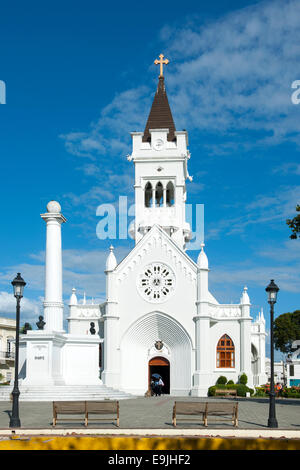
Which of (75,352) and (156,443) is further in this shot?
(75,352)

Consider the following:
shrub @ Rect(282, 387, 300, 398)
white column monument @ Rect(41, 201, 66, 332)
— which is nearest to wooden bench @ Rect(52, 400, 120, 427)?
white column monument @ Rect(41, 201, 66, 332)

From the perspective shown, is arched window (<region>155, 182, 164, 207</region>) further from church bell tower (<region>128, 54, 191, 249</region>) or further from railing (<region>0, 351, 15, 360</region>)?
railing (<region>0, 351, 15, 360</region>)

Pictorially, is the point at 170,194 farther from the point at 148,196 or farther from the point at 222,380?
the point at 222,380

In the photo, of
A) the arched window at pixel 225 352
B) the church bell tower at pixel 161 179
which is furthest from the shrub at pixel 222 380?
the church bell tower at pixel 161 179

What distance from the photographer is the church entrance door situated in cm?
5000

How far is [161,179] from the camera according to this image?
56188 mm

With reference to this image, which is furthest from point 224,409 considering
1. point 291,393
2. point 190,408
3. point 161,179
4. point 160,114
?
point 160,114

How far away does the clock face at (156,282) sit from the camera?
163ft

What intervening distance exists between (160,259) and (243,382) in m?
12.2

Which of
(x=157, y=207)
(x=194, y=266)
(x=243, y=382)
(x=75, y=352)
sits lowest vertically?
(x=243, y=382)

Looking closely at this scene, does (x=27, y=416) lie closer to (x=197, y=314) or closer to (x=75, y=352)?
(x=75, y=352)

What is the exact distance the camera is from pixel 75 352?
39938 millimetres

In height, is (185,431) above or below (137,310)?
below
